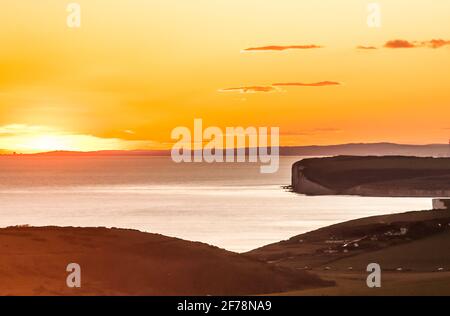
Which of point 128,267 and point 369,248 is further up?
point 369,248

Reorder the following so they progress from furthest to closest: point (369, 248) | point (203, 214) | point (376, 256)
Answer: point (203, 214) < point (369, 248) < point (376, 256)

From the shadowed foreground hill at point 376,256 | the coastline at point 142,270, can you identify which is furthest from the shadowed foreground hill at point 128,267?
the shadowed foreground hill at point 376,256

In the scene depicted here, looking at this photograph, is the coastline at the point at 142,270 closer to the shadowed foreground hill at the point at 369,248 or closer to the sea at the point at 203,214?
the shadowed foreground hill at the point at 369,248

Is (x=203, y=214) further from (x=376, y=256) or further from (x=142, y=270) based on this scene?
(x=142, y=270)

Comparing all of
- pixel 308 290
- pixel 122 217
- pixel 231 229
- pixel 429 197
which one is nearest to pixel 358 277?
pixel 308 290

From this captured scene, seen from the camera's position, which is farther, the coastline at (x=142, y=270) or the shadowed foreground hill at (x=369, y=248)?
the shadowed foreground hill at (x=369, y=248)

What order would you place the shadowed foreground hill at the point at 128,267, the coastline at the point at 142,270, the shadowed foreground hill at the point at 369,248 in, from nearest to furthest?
the coastline at the point at 142,270 → the shadowed foreground hill at the point at 128,267 → the shadowed foreground hill at the point at 369,248

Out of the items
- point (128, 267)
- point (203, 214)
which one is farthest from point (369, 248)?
point (203, 214)

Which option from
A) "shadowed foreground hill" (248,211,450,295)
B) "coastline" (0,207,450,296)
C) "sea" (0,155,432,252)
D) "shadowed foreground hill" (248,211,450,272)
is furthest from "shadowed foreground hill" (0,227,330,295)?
"sea" (0,155,432,252)
